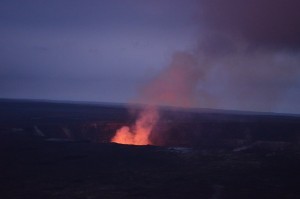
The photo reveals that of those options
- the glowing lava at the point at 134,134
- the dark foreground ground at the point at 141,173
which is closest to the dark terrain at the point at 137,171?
the dark foreground ground at the point at 141,173

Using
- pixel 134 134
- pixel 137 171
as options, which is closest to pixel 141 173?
pixel 137 171

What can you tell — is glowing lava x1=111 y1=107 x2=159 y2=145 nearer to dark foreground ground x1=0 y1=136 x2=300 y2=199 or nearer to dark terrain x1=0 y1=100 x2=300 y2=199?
dark terrain x1=0 y1=100 x2=300 y2=199

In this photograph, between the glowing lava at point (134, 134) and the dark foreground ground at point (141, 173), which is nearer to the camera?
the dark foreground ground at point (141, 173)

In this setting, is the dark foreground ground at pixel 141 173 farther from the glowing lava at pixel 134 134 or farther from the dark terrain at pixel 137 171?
the glowing lava at pixel 134 134

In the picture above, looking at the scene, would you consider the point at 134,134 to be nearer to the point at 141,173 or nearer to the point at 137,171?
the point at 137,171

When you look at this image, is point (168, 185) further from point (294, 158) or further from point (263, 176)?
point (294, 158)

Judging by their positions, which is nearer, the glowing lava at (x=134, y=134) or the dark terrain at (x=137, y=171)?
the dark terrain at (x=137, y=171)

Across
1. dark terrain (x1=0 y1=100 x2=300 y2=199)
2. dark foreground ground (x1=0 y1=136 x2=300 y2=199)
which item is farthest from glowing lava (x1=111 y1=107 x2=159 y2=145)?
dark foreground ground (x1=0 y1=136 x2=300 y2=199)

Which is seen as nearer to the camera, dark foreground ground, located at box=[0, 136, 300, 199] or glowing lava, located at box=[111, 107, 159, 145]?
dark foreground ground, located at box=[0, 136, 300, 199]

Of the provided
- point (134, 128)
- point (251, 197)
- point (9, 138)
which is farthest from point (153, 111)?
point (251, 197)
